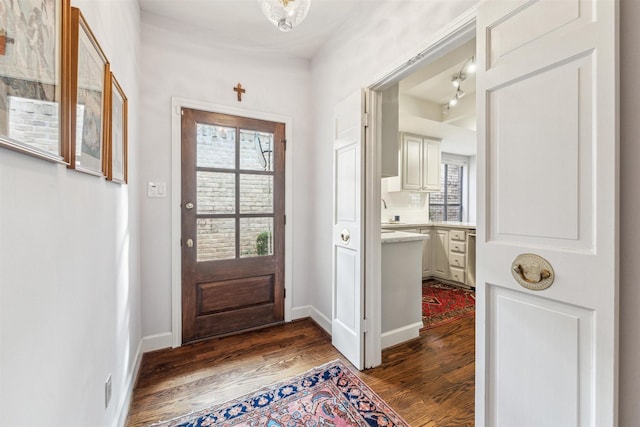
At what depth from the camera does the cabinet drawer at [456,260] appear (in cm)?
385

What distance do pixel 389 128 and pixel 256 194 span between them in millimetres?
1367

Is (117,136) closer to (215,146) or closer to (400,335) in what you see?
(215,146)

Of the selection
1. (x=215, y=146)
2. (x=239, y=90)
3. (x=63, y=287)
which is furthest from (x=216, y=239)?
(x=63, y=287)

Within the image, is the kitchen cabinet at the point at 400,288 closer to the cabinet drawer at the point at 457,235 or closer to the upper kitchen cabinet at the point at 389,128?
the upper kitchen cabinet at the point at 389,128

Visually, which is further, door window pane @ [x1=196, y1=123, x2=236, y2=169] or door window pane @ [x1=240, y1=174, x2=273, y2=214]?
door window pane @ [x1=240, y1=174, x2=273, y2=214]

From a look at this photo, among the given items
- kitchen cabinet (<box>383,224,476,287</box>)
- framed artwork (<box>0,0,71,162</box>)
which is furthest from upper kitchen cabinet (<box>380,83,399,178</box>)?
framed artwork (<box>0,0,71,162</box>)

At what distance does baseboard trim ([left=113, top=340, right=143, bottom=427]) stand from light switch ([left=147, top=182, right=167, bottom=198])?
119 cm

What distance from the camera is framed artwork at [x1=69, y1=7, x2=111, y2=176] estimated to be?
848 mm

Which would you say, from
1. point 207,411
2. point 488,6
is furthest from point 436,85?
point 207,411

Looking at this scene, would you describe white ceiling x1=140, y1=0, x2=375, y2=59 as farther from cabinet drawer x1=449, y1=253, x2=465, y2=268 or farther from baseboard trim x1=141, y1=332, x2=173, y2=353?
cabinet drawer x1=449, y1=253, x2=465, y2=268

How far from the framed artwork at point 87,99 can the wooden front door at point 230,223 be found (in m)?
1.15
